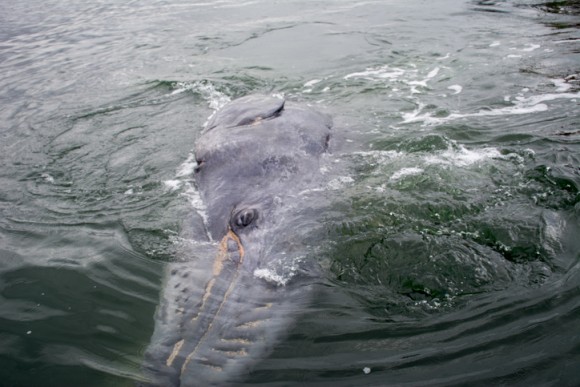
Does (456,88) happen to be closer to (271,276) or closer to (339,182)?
(339,182)

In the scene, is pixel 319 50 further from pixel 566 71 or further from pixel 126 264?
pixel 126 264

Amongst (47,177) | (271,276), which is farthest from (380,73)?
(271,276)

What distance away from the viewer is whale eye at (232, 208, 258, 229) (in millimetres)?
4641

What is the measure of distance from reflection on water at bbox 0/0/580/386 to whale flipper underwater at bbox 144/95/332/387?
17 centimetres

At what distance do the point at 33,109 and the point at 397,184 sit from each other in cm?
716

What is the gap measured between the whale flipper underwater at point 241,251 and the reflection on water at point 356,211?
0.54 ft

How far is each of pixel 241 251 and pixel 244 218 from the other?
16.3 inches

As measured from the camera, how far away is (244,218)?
4656 millimetres

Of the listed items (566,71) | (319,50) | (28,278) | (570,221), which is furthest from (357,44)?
(28,278)

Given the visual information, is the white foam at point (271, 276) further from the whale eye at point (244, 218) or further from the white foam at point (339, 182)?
the white foam at point (339, 182)

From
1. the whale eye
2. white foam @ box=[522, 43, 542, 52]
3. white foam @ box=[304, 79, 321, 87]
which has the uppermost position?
white foam @ box=[522, 43, 542, 52]

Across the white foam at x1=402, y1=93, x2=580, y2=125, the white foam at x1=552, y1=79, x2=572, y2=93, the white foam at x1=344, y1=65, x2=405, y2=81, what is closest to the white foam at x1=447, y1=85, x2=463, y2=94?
the white foam at x1=402, y1=93, x2=580, y2=125

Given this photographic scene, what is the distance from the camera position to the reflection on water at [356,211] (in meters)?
3.34

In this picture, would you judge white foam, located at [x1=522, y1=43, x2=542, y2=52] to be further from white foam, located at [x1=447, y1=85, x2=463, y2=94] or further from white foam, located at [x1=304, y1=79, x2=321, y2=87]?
white foam, located at [x1=304, y1=79, x2=321, y2=87]
